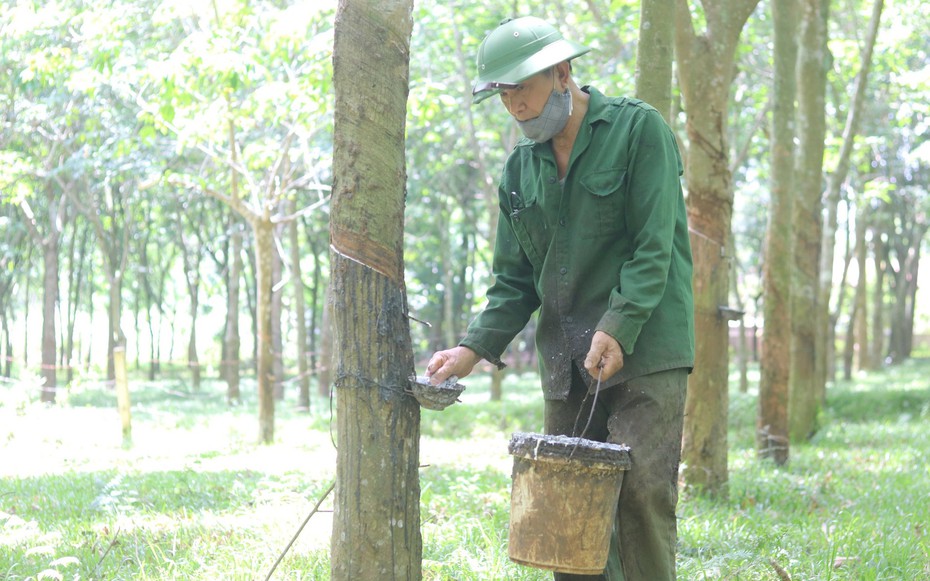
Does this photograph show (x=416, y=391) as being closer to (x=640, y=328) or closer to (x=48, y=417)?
(x=640, y=328)

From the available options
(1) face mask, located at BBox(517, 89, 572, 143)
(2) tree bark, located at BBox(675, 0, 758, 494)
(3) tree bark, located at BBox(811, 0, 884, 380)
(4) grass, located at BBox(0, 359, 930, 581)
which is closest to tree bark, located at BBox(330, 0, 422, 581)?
(1) face mask, located at BBox(517, 89, 572, 143)

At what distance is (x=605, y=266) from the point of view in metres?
3.50

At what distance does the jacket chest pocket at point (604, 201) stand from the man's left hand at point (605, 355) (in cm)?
44

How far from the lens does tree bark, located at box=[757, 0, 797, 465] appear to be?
8750 mm

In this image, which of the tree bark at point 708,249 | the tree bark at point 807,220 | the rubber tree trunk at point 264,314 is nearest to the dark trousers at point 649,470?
the tree bark at point 708,249

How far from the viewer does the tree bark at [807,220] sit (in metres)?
10.7

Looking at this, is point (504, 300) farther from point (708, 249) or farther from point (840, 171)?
point (840, 171)

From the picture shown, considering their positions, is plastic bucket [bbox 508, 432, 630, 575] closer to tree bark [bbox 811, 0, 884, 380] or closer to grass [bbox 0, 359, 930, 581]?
grass [bbox 0, 359, 930, 581]

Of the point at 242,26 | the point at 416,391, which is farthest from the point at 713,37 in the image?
the point at 242,26

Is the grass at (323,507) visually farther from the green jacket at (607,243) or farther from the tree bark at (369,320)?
the green jacket at (607,243)

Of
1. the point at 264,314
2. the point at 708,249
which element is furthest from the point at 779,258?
the point at 264,314

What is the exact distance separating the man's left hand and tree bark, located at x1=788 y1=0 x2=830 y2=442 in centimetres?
809

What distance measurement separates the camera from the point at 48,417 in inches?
597

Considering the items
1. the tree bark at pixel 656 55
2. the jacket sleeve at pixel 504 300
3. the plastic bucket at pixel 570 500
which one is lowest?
the plastic bucket at pixel 570 500
